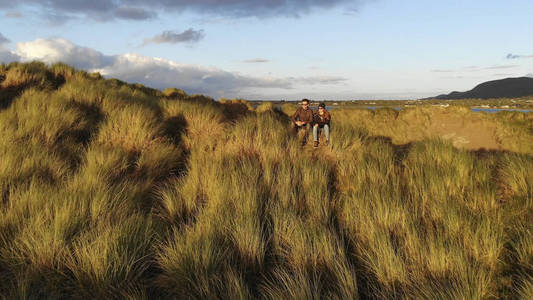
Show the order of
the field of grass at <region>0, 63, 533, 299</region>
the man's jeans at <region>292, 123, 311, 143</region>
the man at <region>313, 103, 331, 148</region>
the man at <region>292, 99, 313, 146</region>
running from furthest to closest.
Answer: the man's jeans at <region>292, 123, 311, 143</region>
the man at <region>292, 99, 313, 146</region>
the man at <region>313, 103, 331, 148</region>
the field of grass at <region>0, 63, 533, 299</region>

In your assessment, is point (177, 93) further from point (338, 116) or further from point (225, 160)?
point (225, 160)

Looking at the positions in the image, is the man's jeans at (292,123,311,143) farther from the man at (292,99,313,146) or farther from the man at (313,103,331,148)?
the man at (313,103,331,148)

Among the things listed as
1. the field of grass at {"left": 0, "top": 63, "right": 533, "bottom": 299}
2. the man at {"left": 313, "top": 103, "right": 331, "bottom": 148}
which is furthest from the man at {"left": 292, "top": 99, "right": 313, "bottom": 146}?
the field of grass at {"left": 0, "top": 63, "right": 533, "bottom": 299}

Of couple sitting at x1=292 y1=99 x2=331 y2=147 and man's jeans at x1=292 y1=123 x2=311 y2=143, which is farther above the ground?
couple sitting at x1=292 y1=99 x2=331 y2=147

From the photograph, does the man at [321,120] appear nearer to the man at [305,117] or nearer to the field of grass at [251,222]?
the man at [305,117]

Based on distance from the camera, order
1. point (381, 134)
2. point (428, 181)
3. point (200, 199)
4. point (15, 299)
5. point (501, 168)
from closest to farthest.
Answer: point (15, 299)
point (200, 199)
point (428, 181)
point (501, 168)
point (381, 134)

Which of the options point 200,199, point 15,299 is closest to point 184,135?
point 200,199

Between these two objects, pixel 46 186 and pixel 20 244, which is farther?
pixel 46 186

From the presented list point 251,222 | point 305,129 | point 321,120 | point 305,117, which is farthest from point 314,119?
point 251,222

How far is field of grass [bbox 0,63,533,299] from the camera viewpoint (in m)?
2.81

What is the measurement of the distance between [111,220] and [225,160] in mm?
3227

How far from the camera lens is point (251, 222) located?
140 inches

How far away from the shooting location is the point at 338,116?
14.6 meters

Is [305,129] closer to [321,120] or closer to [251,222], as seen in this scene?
[321,120]
